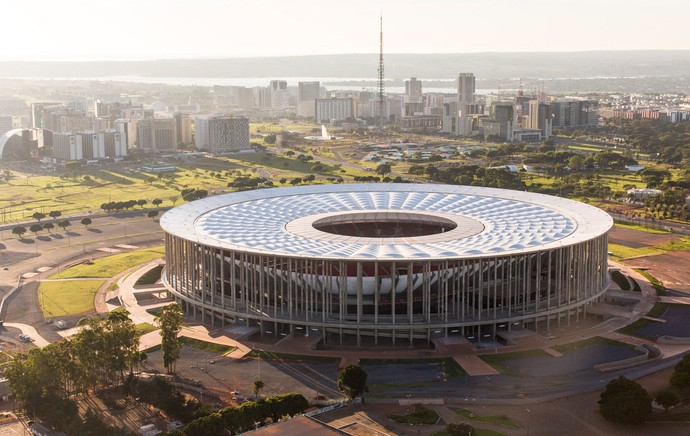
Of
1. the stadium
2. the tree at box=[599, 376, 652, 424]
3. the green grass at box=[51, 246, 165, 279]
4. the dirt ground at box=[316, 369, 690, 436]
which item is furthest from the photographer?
the green grass at box=[51, 246, 165, 279]

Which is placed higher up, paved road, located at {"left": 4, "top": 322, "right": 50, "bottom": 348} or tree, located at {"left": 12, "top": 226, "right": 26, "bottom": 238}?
tree, located at {"left": 12, "top": 226, "right": 26, "bottom": 238}

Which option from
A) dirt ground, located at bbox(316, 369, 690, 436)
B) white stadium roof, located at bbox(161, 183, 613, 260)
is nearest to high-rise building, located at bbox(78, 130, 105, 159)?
white stadium roof, located at bbox(161, 183, 613, 260)

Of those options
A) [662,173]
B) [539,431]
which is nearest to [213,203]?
[539,431]

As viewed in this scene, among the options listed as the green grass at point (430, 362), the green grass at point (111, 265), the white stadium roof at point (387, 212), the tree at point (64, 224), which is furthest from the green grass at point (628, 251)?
the tree at point (64, 224)

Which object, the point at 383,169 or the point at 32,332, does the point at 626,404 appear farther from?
the point at 383,169

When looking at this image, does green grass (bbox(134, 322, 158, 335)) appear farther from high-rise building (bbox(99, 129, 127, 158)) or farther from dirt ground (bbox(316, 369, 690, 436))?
high-rise building (bbox(99, 129, 127, 158))

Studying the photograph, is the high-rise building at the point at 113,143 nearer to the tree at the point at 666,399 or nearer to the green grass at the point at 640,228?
the green grass at the point at 640,228

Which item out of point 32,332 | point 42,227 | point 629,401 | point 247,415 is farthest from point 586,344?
point 42,227
